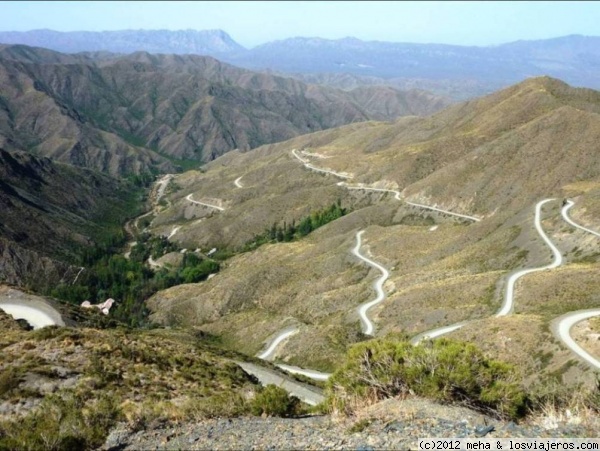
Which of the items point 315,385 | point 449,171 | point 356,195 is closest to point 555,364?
point 315,385

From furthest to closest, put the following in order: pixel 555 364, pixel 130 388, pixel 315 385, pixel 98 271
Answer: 1. pixel 98 271
2. pixel 315 385
3. pixel 555 364
4. pixel 130 388

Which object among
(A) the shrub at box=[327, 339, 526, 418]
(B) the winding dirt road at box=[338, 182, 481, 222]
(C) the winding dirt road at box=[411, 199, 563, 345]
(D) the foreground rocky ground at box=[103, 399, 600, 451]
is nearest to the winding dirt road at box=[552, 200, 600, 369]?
(C) the winding dirt road at box=[411, 199, 563, 345]

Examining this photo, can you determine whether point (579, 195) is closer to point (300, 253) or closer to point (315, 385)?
point (300, 253)

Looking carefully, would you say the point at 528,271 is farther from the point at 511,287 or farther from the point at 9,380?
the point at 9,380

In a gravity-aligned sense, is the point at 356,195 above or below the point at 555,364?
below

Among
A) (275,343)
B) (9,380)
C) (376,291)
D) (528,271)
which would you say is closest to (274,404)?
(9,380)
